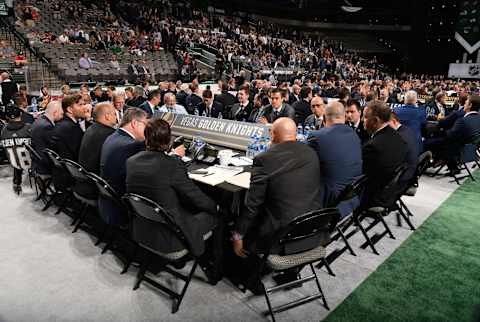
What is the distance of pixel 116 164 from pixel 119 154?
0.10 metres

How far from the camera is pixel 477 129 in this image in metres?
4.99

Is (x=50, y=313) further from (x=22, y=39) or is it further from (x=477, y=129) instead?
(x=22, y=39)

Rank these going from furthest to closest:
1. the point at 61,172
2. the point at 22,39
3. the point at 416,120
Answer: the point at 22,39, the point at 416,120, the point at 61,172

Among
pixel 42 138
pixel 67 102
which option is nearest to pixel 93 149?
pixel 67 102

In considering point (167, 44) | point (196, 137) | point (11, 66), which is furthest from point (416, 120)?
point (167, 44)

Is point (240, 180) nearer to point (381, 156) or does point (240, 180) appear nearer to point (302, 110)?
point (381, 156)

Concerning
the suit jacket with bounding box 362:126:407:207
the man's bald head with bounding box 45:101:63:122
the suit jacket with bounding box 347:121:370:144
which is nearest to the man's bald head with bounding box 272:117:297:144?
the suit jacket with bounding box 362:126:407:207

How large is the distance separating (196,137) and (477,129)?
155 inches

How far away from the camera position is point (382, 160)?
314cm

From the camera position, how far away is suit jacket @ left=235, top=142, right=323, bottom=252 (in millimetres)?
2207

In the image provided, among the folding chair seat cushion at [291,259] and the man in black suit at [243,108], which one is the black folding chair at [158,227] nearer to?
the folding chair seat cushion at [291,259]

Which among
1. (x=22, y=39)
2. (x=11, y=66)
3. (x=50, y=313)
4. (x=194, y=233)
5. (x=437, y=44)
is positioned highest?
(x=437, y=44)

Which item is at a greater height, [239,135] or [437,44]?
[437,44]

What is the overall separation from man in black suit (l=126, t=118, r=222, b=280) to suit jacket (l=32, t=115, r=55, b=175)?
86.7 inches
